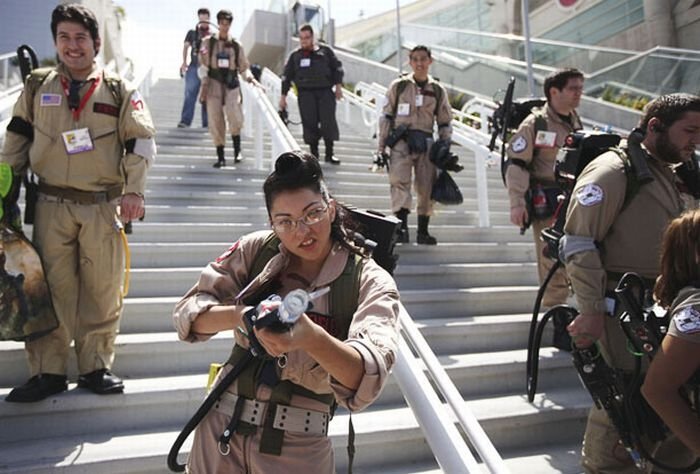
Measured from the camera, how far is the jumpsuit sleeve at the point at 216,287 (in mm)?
1466

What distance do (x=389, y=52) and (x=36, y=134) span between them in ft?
49.8

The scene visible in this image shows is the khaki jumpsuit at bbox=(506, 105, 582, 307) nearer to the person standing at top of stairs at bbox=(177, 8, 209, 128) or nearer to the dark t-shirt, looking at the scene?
the person standing at top of stairs at bbox=(177, 8, 209, 128)

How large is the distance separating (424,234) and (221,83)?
321 cm

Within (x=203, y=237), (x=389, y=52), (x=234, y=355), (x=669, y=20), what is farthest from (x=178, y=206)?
(x=669, y=20)

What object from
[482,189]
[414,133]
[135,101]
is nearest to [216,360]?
[135,101]

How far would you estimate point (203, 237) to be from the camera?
441 cm

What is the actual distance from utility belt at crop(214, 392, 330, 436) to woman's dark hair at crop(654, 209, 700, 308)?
1.27 m

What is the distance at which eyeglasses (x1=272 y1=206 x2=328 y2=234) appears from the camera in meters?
1.46

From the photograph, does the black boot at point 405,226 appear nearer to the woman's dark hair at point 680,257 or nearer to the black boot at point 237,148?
the black boot at point 237,148

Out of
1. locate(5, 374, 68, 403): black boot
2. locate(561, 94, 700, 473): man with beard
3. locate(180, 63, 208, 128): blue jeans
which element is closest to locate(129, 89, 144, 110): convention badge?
locate(5, 374, 68, 403): black boot

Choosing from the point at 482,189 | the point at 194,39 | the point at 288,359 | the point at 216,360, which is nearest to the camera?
the point at 288,359

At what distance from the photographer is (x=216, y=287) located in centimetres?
152

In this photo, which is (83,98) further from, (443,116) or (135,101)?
(443,116)

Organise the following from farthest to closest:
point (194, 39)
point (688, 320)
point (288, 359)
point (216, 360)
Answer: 1. point (194, 39)
2. point (216, 360)
3. point (688, 320)
4. point (288, 359)
